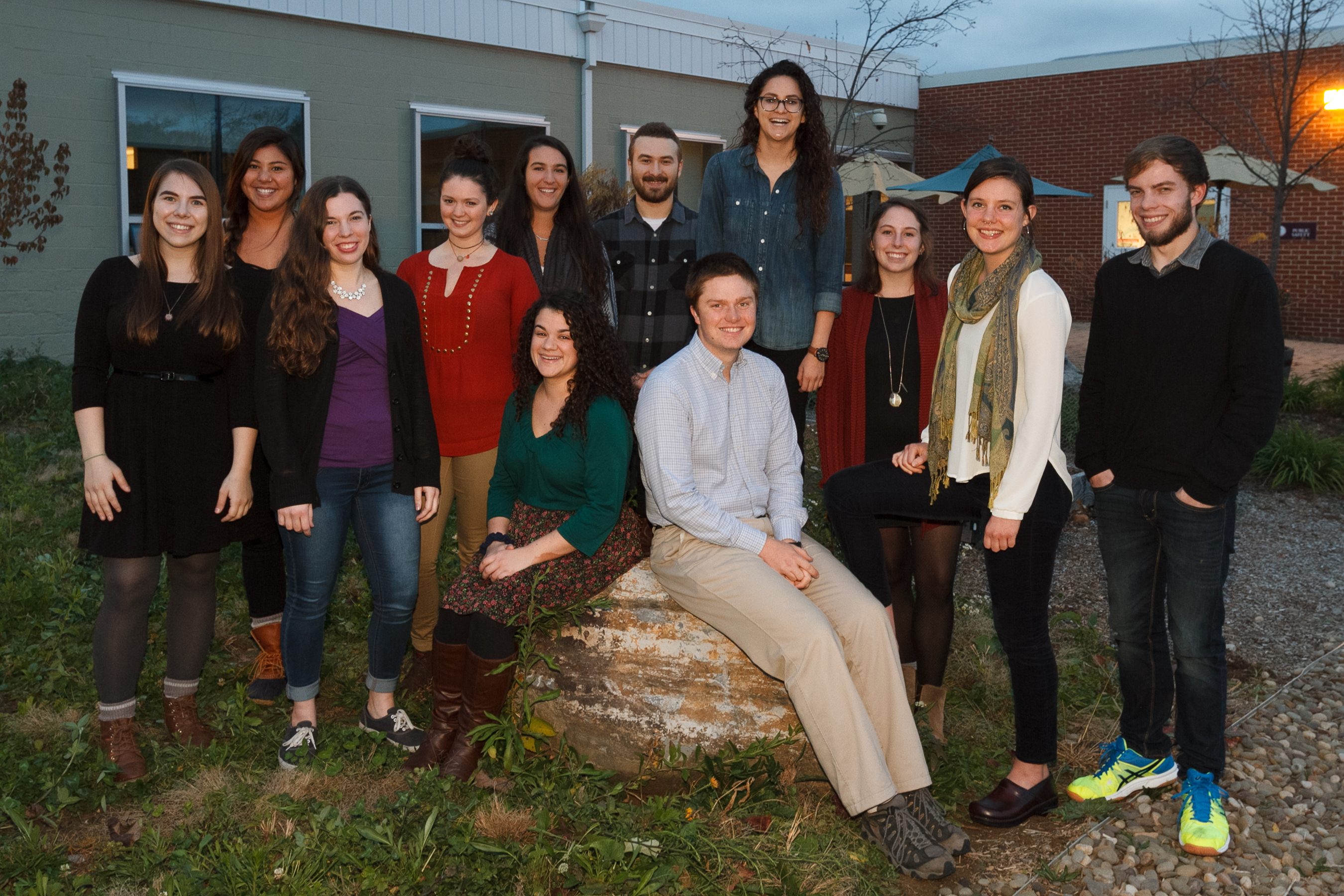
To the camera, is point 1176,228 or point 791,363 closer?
point 1176,228

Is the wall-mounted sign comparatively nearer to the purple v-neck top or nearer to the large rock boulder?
the large rock boulder

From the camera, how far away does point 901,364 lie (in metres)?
3.88

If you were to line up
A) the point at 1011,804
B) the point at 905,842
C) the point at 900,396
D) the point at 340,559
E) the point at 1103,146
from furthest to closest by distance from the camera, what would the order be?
the point at 1103,146, the point at 900,396, the point at 340,559, the point at 1011,804, the point at 905,842

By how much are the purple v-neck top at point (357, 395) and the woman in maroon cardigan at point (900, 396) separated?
5.36ft

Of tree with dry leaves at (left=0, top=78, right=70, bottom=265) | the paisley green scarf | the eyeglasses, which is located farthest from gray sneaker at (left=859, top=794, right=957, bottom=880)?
tree with dry leaves at (left=0, top=78, right=70, bottom=265)

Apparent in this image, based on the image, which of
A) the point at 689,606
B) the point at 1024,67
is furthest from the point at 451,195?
the point at 1024,67

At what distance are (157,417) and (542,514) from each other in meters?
1.31

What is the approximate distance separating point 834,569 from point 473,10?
10.4m

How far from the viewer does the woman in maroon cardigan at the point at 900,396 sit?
12.6 ft

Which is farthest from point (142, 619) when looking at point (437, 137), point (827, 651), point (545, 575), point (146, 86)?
point (437, 137)

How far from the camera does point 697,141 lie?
49.1ft

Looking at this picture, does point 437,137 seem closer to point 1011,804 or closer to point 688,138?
point 688,138

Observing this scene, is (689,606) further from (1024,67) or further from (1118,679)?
(1024,67)

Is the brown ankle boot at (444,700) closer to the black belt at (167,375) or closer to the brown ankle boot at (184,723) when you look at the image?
the brown ankle boot at (184,723)
